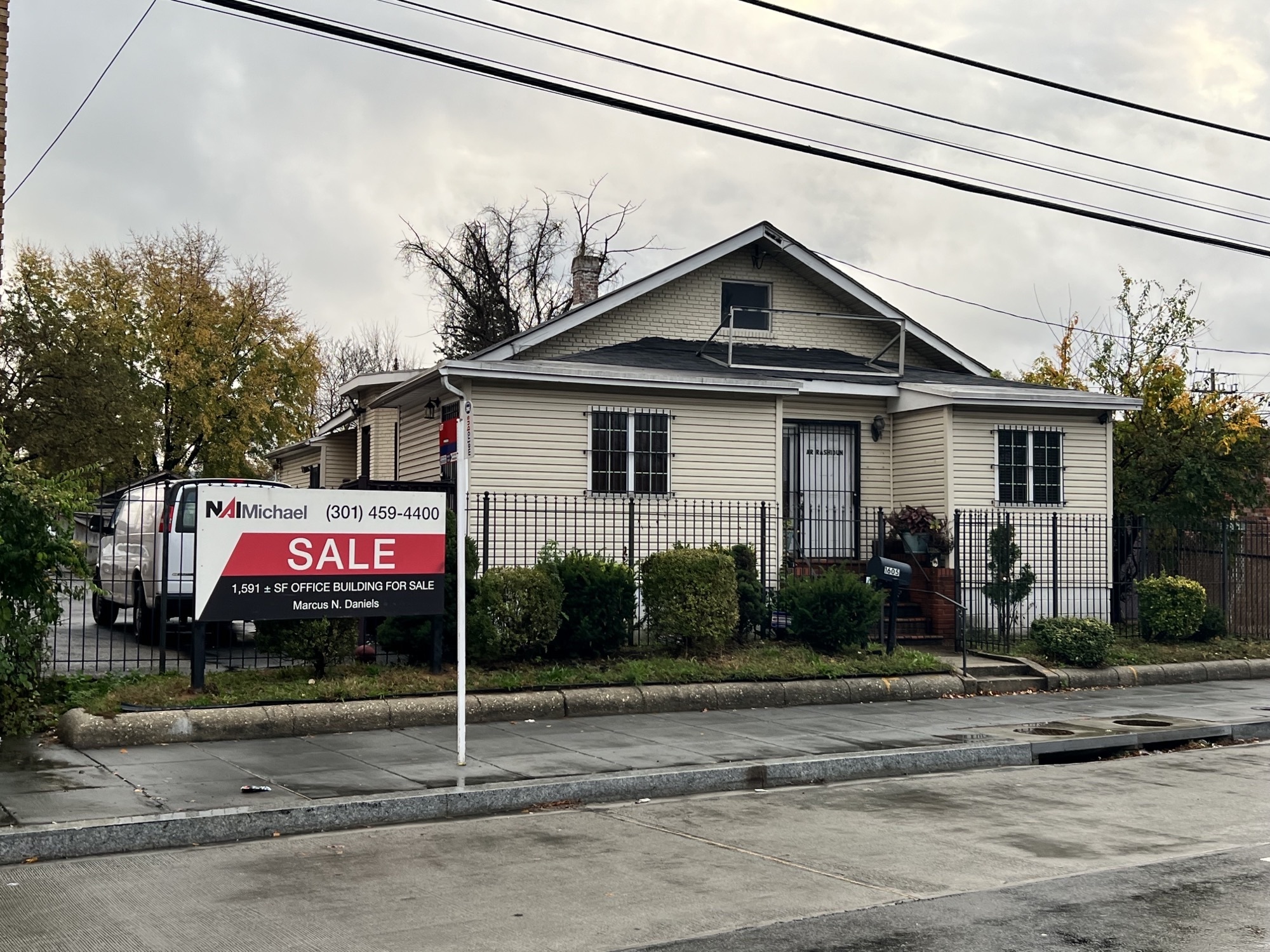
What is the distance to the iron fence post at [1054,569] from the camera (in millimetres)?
18938

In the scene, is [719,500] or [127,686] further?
[719,500]

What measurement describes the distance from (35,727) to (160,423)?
39.0 meters

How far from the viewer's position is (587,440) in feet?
59.8

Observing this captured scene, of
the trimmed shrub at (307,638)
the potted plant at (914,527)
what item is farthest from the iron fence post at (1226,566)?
the trimmed shrub at (307,638)

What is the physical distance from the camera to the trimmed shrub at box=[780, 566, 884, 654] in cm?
1583

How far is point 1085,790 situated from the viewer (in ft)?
33.9

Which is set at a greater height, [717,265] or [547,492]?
[717,265]

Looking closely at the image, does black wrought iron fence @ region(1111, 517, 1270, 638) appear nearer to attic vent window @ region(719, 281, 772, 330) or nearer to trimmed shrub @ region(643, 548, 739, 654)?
attic vent window @ region(719, 281, 772, 330)

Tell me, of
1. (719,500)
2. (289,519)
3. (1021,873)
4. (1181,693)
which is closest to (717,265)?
(719,500)

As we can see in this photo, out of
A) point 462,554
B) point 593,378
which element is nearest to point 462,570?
point 462,554

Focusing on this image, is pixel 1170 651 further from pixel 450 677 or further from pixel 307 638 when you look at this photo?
pixel 307 638

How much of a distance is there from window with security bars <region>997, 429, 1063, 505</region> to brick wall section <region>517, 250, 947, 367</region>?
364 cm

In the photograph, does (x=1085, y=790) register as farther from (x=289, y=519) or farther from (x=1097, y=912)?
(x=289, y=519)

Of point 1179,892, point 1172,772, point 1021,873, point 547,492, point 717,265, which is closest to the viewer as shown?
point 1179,892
